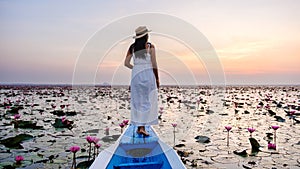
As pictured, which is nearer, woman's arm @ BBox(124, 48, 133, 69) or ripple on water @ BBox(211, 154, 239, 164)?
woman's arm @ BBox(124, 48, 133, 69)

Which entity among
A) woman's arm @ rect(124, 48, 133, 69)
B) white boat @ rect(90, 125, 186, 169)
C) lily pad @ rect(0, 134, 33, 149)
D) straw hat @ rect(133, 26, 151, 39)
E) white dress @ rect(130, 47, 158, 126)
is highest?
straw hat @ rect(133, 26, 151, 39)

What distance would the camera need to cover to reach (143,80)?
3410mm

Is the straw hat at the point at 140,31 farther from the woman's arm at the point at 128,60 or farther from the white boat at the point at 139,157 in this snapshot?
the white boat at the point at 139,157

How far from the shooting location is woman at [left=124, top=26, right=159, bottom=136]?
127 inches

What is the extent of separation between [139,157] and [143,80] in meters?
1.08

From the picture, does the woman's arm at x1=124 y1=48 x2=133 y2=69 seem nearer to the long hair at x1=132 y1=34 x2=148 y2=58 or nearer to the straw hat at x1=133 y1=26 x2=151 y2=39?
the long hair at x1=132 y1=34 x2=148 y2=58

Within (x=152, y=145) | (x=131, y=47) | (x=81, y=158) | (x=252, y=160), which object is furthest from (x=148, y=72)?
(x=252, y=160)

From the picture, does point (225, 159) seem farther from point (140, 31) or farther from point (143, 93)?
point (140, 31)

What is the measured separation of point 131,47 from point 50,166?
1828mm

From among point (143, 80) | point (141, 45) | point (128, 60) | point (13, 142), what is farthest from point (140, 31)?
point (13, 142)

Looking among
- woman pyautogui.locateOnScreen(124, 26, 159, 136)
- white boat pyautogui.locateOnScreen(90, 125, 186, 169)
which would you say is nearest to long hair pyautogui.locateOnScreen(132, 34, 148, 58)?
woman pyautogui.locateOnScreen(124, 26, 159, 136)

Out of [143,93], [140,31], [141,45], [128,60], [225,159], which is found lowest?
[225,159]

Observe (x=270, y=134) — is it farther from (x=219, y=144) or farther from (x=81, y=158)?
(x=81, y=158)

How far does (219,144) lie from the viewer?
4.69 meters
